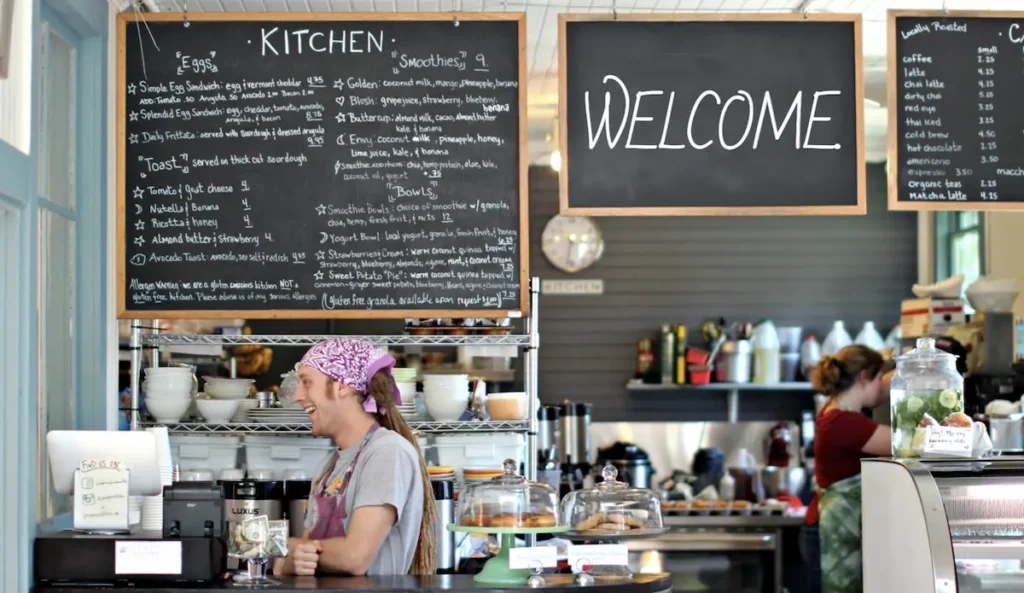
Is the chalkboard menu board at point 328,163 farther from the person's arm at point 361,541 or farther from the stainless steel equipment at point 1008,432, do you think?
the stainless steel equipment at point 1008,432

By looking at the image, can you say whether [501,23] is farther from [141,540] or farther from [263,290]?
[141,540]

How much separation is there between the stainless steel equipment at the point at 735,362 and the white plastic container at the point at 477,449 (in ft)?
12.7

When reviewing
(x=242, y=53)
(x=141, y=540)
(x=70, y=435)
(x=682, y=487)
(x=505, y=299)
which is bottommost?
(x=682, y=487)

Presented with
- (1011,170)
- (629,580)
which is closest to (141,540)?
(629,580)

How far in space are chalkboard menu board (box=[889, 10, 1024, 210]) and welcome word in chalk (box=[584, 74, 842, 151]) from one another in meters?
0.26

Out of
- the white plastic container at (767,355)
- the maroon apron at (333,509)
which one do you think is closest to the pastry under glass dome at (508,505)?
the maroon apron at (333,509)

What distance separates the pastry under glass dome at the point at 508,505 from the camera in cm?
320

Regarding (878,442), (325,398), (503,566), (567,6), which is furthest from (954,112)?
(325,398)

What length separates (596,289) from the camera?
8680mm

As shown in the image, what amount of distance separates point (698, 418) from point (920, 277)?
1871mm

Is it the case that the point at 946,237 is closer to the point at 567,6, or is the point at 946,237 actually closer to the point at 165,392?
the point at 567,6

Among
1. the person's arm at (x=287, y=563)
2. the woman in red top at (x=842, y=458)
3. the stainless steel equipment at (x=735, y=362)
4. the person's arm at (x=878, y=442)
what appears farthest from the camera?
the stainless steel equipment at (x=735, y=362)

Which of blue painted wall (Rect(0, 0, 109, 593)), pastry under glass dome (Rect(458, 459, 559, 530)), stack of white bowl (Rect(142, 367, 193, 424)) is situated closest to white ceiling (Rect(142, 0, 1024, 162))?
blue painted wall (Rect(0, 0, 109, 593))

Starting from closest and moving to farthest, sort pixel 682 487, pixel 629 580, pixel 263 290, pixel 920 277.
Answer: pixel 629 580, pixel 263 290, pixel 682 487, pixel 920 277
